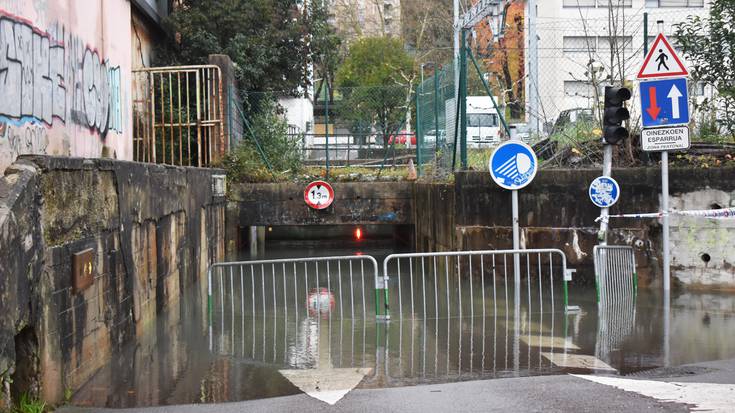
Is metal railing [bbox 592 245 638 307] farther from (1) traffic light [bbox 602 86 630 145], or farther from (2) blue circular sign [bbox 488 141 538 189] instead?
(2) blue circular sign [bbox 488 141 538 189]

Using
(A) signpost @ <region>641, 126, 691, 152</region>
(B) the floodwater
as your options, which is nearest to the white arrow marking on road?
(A) signpost @ <region>641, 126, 691, 152</region>

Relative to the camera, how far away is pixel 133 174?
9.35 metres

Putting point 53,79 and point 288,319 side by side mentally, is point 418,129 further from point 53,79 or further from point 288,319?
point 53,79

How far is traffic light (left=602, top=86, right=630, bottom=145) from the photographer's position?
36.8ft

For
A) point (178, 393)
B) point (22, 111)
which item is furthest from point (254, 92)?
point (178, 393)

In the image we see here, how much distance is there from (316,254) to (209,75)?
518 cm

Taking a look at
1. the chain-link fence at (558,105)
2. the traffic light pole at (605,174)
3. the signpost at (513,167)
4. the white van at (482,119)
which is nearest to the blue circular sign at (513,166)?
the signpost at (513,167)

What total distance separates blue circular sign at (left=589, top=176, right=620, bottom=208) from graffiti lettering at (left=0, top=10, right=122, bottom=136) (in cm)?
737

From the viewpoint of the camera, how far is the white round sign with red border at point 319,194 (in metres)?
19.8

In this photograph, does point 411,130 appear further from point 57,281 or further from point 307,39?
point 57,281

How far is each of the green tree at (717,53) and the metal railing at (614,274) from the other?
4310mm

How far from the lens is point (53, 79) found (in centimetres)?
1016

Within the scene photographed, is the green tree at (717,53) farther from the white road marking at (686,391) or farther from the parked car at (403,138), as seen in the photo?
the parked car at (403,138)

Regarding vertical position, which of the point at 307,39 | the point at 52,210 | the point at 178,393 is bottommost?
the point at 178,393
